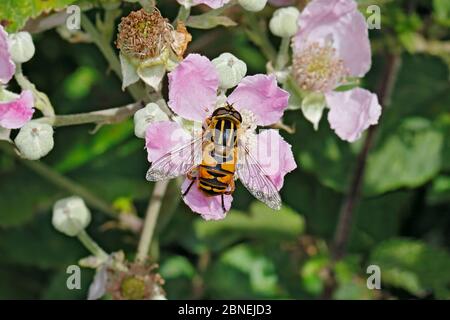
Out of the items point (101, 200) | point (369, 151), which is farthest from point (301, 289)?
point (101, 200)

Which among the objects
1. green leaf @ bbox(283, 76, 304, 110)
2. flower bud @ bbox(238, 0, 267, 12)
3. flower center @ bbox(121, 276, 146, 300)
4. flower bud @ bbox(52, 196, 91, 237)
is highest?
flower bud @ bbox(238, 0, 267, 12)

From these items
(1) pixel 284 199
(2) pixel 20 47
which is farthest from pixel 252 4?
(1) pixel 284 199

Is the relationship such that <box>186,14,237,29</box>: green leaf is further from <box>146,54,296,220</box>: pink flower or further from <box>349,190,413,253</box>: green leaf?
<box>349,190,413,253</box>: green leaf

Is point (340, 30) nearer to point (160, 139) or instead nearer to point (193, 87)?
point (193, 87)

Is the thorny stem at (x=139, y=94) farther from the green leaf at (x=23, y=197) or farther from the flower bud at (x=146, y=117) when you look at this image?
the green leaf at (x=23, y=197)

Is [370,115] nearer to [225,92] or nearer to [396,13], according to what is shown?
[225,92]

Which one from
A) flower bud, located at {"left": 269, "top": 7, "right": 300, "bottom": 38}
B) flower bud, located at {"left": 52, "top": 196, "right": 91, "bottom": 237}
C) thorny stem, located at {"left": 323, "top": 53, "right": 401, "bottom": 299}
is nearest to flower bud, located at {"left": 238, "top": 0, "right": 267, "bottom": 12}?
flower bud, located at {"left": 269, "top": 7, "right": 300, "bottom": 38}
